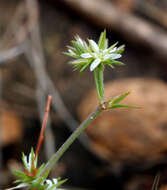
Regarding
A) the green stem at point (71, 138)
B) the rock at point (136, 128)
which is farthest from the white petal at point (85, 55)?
the rock at point (136, 128)

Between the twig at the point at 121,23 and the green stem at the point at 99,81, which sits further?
the twig at the point at 121,23

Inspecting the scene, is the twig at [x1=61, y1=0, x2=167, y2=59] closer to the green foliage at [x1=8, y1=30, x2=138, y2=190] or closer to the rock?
A: the rock

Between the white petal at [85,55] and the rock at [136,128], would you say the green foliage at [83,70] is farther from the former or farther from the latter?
the rock at [136,128]

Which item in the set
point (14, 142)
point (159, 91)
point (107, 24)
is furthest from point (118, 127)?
point (107, 24)

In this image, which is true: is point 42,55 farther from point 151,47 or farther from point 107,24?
point 151,47

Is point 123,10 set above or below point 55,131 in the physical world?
above

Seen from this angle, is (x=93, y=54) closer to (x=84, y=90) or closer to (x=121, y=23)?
(x=84, y=90)

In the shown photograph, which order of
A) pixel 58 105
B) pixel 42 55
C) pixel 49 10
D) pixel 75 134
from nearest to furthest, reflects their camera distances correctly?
1. pixel 75 134
2. pixel 58 105
3. pixel 42 55
4. pixel 49 10

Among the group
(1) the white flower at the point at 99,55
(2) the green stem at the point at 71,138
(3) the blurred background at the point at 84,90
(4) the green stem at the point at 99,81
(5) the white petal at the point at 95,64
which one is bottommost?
(2) the green stem at the point at 71,138
